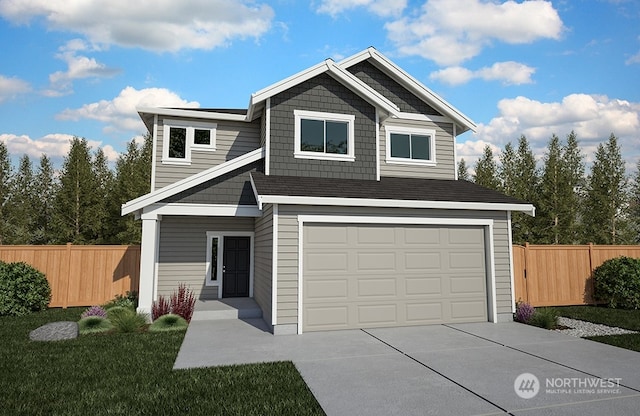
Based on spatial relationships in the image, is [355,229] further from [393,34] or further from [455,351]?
[393,34]

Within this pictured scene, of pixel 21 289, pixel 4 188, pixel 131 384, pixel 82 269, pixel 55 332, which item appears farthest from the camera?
pixel 4 188

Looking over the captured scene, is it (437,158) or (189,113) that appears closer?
(189,113)

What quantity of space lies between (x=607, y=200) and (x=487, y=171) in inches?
285

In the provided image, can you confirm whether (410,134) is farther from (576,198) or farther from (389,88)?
(576,198)

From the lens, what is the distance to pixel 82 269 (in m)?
13.1

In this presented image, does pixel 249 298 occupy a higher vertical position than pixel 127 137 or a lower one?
lower

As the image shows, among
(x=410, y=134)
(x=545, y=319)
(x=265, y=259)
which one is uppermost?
(x=410, y=134)

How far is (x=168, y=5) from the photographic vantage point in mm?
11477

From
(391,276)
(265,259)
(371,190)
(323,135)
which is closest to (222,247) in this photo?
(265,259)

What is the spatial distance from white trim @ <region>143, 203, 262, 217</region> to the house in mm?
30

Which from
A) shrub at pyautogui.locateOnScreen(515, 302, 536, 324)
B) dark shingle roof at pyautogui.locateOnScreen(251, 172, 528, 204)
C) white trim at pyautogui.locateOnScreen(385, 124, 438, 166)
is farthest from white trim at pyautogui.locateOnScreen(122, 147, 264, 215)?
shrub at pyautogui.locateOnScreen(515, 302, 536, 324)

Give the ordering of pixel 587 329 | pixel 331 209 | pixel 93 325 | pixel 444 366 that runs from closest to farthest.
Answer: pixel 444 366 < pixel 93 325 < pixel 331 209 < pixel 587 329

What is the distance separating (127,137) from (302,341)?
84.7 feet

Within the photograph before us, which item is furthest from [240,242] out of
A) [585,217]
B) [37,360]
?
[585,217]
